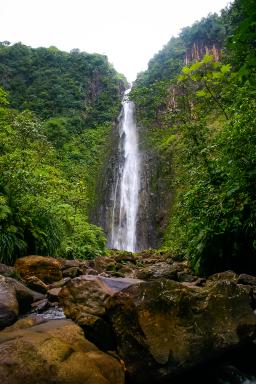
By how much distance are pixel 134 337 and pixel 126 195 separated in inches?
1036

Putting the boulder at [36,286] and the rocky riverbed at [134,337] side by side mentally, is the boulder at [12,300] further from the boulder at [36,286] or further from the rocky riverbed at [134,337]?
the boulder at [36,286]

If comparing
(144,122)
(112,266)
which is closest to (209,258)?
(112,266)

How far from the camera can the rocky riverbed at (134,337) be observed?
372cm

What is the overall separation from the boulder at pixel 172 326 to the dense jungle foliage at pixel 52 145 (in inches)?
200

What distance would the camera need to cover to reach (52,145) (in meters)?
31.7

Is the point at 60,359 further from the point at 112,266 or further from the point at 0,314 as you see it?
the point at 112,266

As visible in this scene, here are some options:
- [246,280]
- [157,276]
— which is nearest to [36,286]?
[157,276]

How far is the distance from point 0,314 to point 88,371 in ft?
5.49

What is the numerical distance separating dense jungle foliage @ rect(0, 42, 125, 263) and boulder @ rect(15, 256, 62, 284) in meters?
0.75

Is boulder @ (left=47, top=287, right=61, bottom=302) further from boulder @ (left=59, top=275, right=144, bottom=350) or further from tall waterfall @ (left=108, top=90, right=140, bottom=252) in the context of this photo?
tall waterfall @ (left=108, top=90, right=140, bottom=252)

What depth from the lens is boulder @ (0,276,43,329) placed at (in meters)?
4.89

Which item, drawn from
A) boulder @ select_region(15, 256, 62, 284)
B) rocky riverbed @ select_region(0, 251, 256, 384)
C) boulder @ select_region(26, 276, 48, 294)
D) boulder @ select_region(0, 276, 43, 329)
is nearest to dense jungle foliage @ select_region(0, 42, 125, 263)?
boulder @ select_region(15, 256, 62, 284)

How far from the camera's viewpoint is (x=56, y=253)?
10758 millimetres

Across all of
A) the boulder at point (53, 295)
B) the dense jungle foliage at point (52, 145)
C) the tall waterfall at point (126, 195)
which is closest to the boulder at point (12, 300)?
the boulder at point (53, 295)
